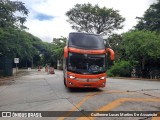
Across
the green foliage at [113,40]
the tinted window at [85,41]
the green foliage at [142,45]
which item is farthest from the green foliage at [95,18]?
the tinted window at [85,41]

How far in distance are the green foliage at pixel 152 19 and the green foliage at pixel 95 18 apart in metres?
4.56

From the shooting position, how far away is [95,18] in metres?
49.3

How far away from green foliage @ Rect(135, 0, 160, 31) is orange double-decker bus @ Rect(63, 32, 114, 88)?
96.8ft

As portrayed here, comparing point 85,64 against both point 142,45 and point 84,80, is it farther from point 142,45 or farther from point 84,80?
point 142,45

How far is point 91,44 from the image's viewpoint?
1576cm

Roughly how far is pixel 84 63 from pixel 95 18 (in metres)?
35.1

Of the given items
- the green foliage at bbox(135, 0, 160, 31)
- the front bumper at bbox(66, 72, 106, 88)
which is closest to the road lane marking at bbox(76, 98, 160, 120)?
the front bumper at bbox(66, 72, 106, 88)

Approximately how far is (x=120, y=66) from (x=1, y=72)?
16895mm

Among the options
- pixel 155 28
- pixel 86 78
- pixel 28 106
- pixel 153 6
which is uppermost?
pixel 153 6

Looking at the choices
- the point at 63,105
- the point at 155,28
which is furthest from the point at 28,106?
the point at 155,28

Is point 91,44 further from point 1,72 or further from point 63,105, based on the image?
point 1,72

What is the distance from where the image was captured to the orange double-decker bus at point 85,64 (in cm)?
1502

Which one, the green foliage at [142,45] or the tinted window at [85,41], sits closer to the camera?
the tinted window at [85,41]

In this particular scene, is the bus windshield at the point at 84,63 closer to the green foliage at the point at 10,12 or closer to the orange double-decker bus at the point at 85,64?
the orange double-decker bus at the point at 85,64
